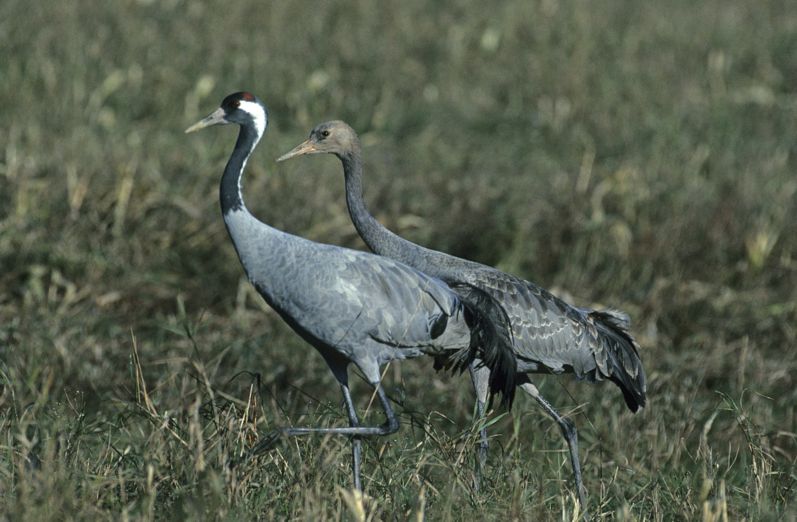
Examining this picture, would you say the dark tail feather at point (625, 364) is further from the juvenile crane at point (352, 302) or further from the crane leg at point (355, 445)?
the crane leg at point (355, 445)

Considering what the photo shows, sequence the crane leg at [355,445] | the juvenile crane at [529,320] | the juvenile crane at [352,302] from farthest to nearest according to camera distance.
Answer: the juvenile crane at [529,320], the juvenile crane at [352,302], the crane leg at [355,445]

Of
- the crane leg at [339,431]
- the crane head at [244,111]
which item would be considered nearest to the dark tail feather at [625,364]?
the crane leg at [339,431]

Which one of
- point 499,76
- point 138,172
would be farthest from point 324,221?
point 499,76

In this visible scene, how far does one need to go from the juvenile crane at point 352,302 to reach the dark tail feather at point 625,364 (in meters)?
0.86

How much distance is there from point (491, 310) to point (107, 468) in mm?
1599

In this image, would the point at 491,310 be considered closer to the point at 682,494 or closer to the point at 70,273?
the point at 682,494

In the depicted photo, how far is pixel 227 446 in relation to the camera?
4012 mm

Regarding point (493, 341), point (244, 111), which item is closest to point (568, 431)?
point (493, 341)

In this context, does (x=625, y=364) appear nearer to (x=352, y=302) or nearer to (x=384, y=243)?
(x=384, y=243)

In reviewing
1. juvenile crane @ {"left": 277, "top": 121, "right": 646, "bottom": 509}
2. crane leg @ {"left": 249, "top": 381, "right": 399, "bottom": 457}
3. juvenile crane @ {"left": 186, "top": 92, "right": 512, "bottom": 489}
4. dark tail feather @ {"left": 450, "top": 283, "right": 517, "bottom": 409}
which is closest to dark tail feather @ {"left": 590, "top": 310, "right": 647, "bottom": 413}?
juvenile crane @ {"left": 277, "top": 121, "right": 646, "bottom": 509}

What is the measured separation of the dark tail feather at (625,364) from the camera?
18.2 feet

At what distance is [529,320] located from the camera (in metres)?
5.49

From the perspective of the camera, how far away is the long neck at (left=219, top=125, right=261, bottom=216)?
4.78 metres

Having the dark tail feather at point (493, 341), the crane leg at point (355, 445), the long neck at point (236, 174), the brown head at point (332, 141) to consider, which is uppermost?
the long neck at point (236, 174)
